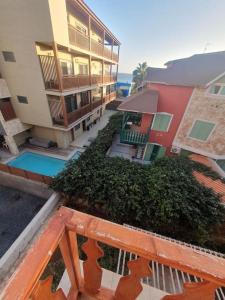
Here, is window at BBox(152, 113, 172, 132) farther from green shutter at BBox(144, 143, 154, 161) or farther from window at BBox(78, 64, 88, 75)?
window at BBox(78, 64, 88, 75)

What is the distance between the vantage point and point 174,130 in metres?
9.62

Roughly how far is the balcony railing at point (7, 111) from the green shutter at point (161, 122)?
1100 cm

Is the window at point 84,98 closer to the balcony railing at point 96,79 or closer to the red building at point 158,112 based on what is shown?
the balcony railing at point 96,79

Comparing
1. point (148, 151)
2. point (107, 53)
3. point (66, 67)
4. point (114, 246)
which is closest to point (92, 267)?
point (114, 246)

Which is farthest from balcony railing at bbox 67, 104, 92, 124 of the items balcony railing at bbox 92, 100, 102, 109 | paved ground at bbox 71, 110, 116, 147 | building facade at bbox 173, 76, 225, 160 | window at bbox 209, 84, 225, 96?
window at bbox 209, 84, 225, 96

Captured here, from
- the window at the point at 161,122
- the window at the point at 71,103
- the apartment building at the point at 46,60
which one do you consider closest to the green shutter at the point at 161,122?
the window at the point at 161,122

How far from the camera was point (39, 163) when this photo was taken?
403 inches

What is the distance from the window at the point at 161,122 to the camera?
9.45 meters

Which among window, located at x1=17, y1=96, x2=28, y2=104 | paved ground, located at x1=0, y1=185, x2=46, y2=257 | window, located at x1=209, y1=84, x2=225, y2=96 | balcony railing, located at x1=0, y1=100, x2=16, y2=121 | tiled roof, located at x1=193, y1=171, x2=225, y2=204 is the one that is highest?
window, located at x1=209, y1=84, x2=225, y2=96

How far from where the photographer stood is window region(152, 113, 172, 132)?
31.0 feet

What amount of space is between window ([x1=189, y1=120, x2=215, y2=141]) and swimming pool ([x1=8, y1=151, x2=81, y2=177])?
358 inches

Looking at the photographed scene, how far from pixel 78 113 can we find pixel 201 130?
9700 mm

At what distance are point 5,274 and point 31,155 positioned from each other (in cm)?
770

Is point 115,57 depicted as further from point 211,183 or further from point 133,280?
point 133,280
